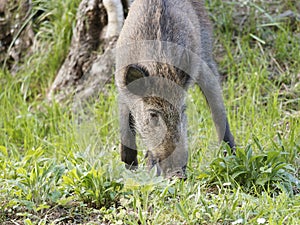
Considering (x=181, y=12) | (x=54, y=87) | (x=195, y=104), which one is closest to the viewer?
(x=181, y=12)

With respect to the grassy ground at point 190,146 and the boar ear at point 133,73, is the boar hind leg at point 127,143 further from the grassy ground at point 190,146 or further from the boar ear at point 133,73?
the boar ear at point 133,73

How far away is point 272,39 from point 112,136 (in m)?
2.60

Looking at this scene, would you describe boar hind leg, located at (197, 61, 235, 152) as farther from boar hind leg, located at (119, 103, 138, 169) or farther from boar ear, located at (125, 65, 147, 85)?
boar ear, located at (125, 65, 147, 85)

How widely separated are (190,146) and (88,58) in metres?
2.30

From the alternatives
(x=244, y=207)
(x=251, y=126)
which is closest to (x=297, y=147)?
(x=251, y=126)

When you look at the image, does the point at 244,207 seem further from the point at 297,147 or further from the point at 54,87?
the point at 54,87

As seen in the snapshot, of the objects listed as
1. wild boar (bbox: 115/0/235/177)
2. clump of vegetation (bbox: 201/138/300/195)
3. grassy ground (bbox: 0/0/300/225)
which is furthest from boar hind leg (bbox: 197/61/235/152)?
clump of vegetation (bbox: 201/138/300/195)

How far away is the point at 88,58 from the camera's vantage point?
22.8 ft

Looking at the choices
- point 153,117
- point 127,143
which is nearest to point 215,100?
point 127,143

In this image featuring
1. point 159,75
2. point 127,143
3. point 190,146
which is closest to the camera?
point 159,75

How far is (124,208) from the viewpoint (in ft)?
12.8

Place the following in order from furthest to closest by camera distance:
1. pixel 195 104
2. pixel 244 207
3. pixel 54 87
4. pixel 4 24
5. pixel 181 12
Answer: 1. pixel 4 24
2. pixel 54 87
3. pixel 195 104
4. pixel 181 12
5. pixel 244 207

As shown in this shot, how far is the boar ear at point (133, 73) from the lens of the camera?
14.1 ft

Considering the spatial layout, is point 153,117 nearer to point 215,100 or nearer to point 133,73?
point 133,73
